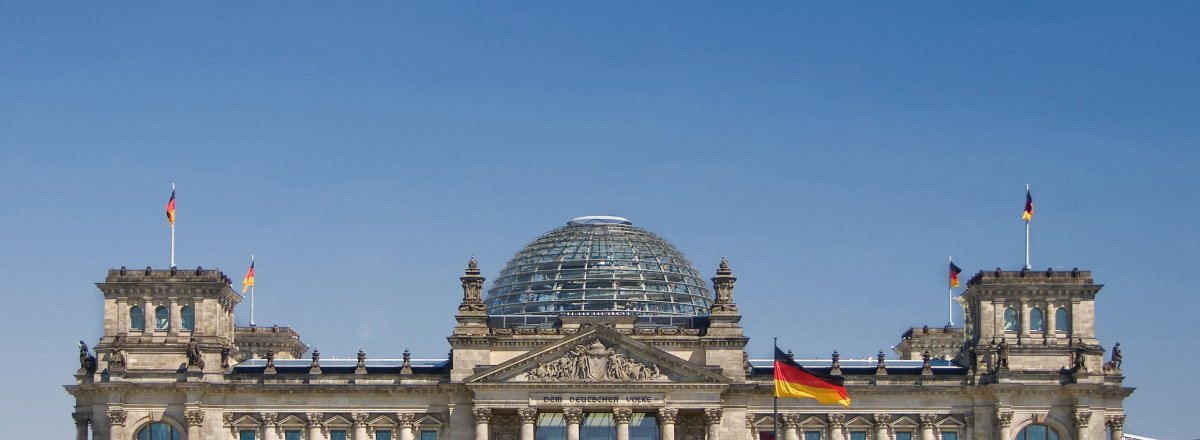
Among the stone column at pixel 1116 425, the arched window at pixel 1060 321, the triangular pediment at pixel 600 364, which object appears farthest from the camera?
the arched window at pixel 1060 321

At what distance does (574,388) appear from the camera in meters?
152

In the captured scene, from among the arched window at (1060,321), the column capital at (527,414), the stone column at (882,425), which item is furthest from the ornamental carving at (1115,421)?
the column capital at (527,414)

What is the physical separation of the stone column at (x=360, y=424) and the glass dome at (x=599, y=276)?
654 inches

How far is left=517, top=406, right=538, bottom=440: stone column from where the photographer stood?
151 meters

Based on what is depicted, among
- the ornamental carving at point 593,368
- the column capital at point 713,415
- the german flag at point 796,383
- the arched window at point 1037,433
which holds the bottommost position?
the arched window at point 1037,433

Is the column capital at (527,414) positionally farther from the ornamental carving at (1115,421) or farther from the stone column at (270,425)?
the ornamental carving at (1115,421)

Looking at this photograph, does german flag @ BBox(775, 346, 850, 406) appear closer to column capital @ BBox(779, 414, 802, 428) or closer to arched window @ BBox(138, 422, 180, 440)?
column capital @ BBox(779, 414, 802, 428)

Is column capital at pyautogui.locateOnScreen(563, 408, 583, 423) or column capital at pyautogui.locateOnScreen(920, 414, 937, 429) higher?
column capital at pyautogui.locateOnScreen(563, 408, 583, 423)

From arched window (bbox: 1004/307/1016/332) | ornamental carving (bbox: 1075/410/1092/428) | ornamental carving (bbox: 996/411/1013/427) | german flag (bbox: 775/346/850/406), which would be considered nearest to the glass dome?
arched window (bbox: 1004/307/1016/332)

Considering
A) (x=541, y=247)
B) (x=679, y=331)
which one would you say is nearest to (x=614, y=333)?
(x=679, y=331)

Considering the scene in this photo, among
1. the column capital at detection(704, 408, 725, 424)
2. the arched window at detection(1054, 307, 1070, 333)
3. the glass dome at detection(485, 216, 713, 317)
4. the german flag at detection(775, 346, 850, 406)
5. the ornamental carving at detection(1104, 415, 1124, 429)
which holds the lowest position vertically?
the ornamental carving at detection(1104, 415, 1124, 429)

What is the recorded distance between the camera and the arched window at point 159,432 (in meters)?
154

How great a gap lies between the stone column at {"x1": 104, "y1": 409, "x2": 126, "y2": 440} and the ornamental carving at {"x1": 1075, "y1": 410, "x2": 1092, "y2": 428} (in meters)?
66.0

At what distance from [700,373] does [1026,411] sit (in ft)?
76.2
